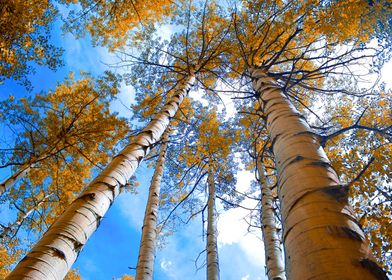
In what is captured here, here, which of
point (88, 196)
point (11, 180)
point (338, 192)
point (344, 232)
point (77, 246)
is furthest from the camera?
point (11, 180)

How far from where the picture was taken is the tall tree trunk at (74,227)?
5.08 feet

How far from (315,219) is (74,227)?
5.32 ft

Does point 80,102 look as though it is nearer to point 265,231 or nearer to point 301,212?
point 265,231

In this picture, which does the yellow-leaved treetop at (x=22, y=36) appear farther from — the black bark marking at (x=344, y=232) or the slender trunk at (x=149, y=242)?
the black bark marking at (x=344, y=232)

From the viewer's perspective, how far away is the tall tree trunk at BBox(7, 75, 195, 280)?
1.55m

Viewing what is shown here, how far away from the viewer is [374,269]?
35.8 inches

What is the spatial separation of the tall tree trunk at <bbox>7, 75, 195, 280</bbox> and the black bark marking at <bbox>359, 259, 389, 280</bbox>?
1.64 meters

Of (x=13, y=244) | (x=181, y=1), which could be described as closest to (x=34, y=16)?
(x=181, y=1)

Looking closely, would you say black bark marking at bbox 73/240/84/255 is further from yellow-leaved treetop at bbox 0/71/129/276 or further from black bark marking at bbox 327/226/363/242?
yellow-leaved treetop at bbox 0/71/129/276

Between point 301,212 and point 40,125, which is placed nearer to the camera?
point 301,212

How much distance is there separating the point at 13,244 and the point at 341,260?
494 inches

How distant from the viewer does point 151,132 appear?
363 centimetres

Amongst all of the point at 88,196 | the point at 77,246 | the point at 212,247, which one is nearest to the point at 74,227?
the point at 77,246

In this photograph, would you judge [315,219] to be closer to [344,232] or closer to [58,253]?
[344,232]
